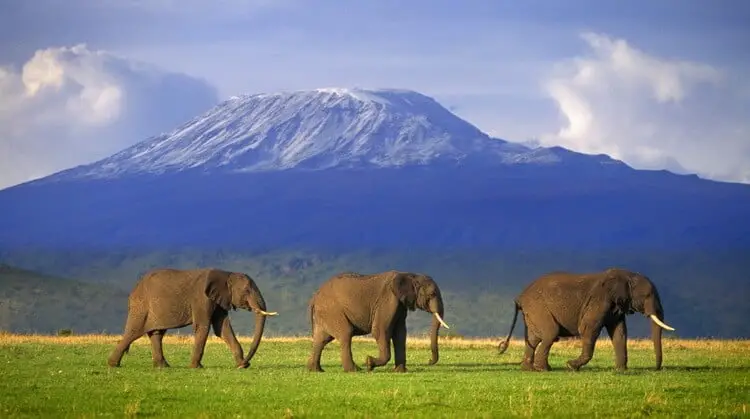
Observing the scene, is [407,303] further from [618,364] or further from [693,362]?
[693,362]

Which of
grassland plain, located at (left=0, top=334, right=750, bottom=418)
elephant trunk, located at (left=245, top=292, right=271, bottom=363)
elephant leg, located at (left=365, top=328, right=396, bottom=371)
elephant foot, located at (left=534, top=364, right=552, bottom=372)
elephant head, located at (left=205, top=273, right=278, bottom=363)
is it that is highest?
elephant head, located at (left=205, top=273, right=278, bottom=363)

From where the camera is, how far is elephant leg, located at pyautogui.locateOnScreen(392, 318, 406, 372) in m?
40.3

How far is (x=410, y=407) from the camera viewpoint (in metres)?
29.0

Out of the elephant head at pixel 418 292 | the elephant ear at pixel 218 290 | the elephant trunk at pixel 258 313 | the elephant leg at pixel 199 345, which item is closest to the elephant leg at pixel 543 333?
the elephant head at pixel 418 292

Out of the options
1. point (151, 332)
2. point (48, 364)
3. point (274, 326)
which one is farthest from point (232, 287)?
point (274, 326)

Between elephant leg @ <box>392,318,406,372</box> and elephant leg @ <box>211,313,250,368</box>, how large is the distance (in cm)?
410

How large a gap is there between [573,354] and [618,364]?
37.2 feet

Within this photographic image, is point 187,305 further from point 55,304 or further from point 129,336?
point 55,304

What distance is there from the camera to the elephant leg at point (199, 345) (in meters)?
41.3

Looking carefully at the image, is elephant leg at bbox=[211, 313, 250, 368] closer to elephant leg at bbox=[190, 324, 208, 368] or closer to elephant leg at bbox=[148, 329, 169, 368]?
elephant leg at bbox=[190, 324, 208, 368]

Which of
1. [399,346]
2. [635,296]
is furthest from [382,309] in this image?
[635,296]

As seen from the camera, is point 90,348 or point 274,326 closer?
point 90,348

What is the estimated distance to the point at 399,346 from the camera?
40.6m

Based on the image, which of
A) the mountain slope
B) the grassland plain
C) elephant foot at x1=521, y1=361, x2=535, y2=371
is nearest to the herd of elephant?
elephant foot at x1=521, y1=361, x2=535, y2=371
